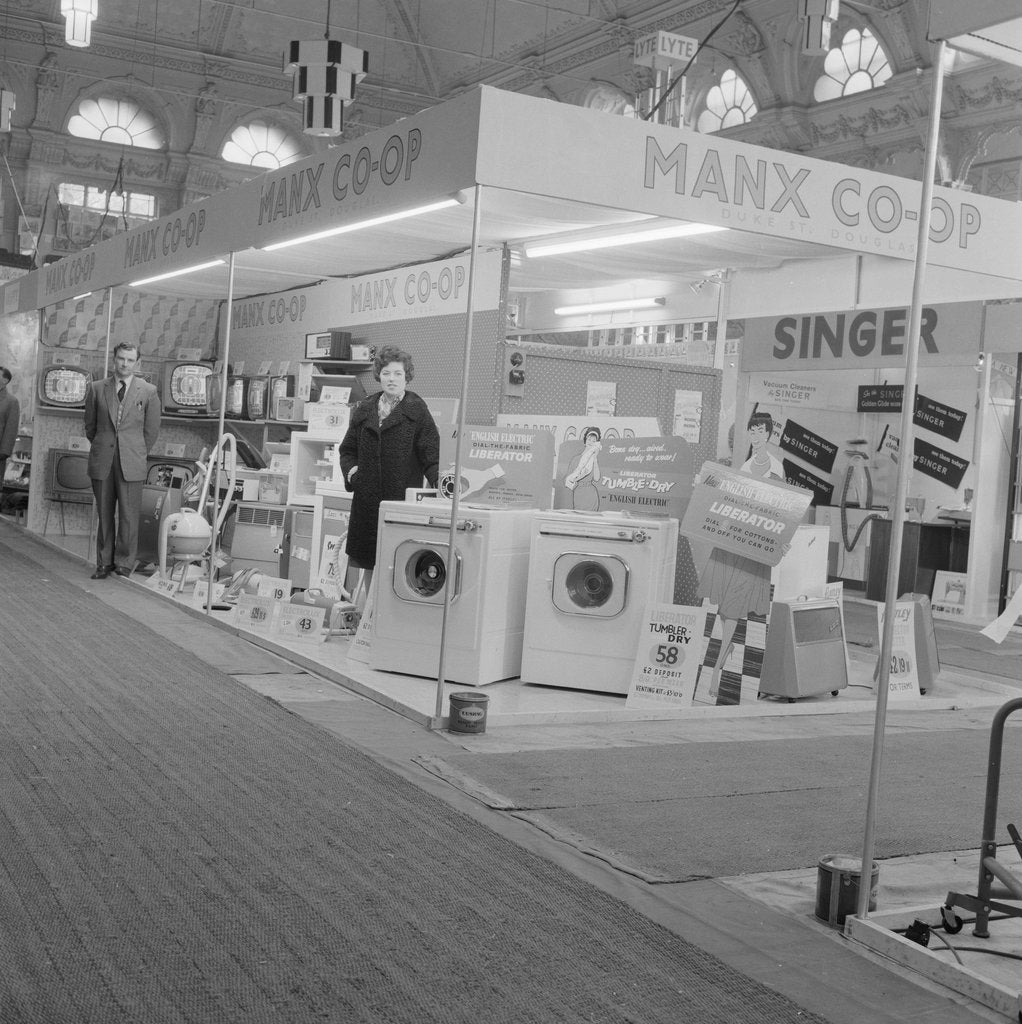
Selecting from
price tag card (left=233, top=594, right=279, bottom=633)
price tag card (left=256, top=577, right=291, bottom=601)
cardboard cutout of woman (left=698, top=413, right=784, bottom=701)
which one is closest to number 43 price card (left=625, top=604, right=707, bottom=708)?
cardboard cutout of woman (left=698, top=413, right=784, bottom=701)

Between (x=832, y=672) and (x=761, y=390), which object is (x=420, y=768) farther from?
(x=761, y=390)

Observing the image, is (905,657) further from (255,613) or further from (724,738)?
(255,613)

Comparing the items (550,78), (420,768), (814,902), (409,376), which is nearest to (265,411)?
(409,376)

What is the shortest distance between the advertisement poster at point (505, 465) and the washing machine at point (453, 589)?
1.56 feet

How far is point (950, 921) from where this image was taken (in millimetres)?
3143

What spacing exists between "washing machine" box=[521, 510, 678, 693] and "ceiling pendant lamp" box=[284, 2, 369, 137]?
7.42 metres

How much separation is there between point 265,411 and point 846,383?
20.3 ft

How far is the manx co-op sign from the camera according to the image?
35.8ft

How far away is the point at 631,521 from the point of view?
604 centimetres

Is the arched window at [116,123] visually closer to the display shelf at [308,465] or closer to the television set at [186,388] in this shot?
the television set at [186,388]

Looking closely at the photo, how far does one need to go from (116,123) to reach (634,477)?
67.4ft

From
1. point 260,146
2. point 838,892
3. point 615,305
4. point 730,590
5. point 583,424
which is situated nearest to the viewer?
point 838,892

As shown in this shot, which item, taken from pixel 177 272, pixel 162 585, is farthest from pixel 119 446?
pixel 177 272

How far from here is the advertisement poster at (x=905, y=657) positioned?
6.56 m
